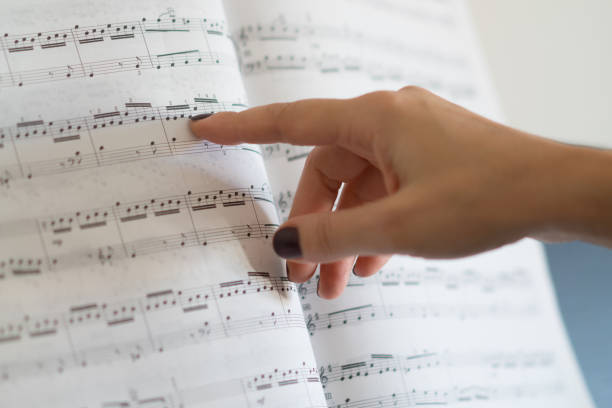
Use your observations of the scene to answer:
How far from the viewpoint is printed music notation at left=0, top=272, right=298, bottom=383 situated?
552mm

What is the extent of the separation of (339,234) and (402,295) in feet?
0.86

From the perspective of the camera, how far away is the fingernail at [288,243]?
0.57m

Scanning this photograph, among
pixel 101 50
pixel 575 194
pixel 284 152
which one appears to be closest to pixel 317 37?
pixel 284 152

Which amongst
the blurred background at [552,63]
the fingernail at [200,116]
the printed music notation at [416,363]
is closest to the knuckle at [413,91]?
the fingernail at [200,116]

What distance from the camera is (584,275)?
99 centimetres

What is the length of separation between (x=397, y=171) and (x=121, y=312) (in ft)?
1.03

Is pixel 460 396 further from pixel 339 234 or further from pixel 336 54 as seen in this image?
pixel 336 54

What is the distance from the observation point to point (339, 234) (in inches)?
21.5

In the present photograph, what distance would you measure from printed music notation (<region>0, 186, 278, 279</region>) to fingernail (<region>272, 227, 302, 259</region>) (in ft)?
0.22

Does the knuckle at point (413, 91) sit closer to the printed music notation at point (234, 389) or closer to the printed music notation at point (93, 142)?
the printed music notation at point (93, 142)

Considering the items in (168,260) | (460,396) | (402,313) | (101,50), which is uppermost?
(101,50)

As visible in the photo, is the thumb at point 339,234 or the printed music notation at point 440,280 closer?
the thumb at point 339,234

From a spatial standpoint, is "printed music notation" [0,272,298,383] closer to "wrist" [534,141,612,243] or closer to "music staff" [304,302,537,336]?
"music staff" [304,302,537,336]

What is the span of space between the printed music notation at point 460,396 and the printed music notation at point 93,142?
0.35 m
